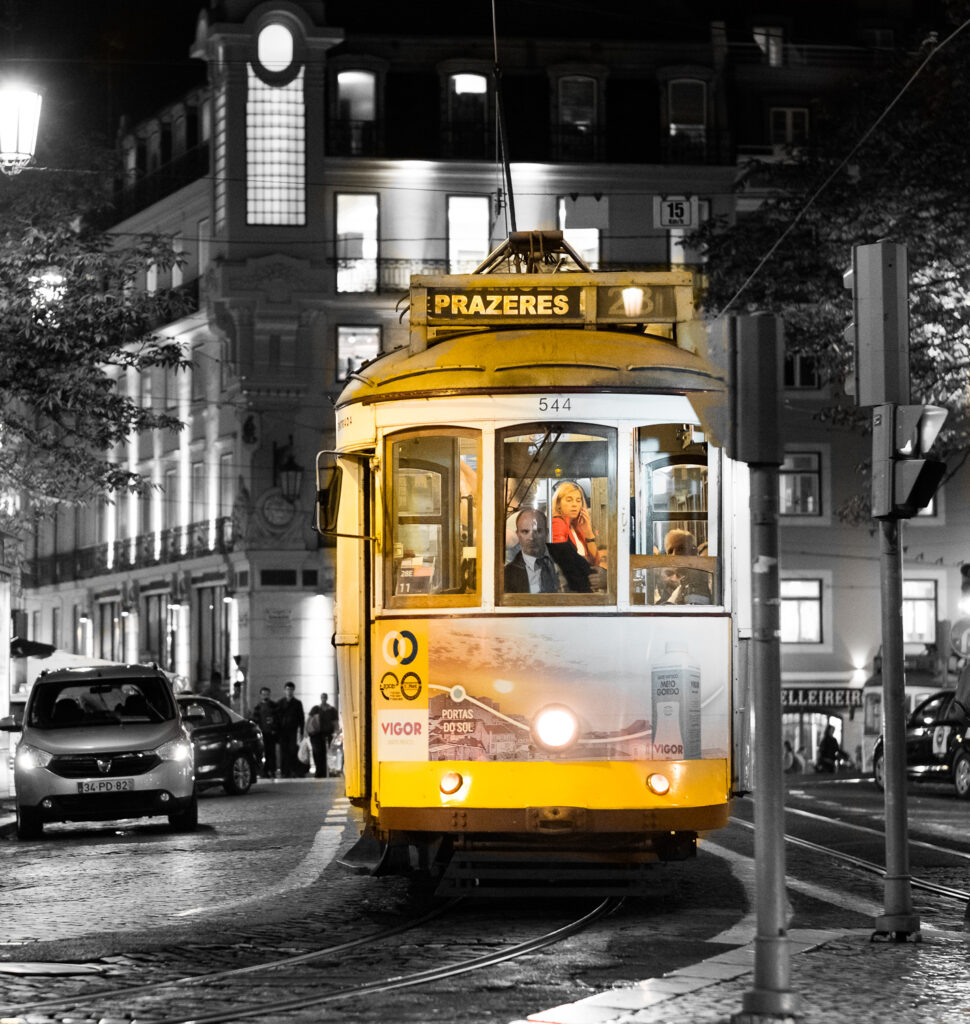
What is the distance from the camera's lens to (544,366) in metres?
13.0

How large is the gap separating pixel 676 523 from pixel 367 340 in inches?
1645

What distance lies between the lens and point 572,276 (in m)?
13.5

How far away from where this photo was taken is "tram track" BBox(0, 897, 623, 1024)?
947cm

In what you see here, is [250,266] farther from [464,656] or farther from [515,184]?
[464,656]

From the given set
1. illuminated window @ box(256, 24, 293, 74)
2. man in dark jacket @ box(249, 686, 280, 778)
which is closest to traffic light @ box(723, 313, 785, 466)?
man in dark jacket @ box(249, 686, 280, 778)

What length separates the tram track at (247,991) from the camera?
9469mm

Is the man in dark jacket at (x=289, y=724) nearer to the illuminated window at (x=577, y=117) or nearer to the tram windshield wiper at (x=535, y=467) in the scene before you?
the illuminated window at (x=577, y=117)

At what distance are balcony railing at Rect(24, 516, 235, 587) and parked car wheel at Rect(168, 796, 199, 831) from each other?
97.6ft

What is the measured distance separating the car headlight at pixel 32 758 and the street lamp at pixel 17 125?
19.7ft

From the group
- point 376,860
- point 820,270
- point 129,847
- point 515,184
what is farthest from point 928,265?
point 515,184

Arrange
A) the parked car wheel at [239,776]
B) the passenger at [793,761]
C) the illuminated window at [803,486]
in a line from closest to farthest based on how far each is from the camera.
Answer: the parked car wheel at [239,776], the passenger at [793,761], the illuminated window at [803,486]

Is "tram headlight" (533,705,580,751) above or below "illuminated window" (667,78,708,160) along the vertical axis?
below

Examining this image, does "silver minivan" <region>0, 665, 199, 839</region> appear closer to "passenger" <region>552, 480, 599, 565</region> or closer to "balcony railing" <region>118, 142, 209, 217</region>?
"passenger" <region>552, 480, 599, 565</region>

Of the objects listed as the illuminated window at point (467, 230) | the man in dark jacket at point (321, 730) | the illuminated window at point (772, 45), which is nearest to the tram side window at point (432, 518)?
the man in dark jacket at point (321, 730)
